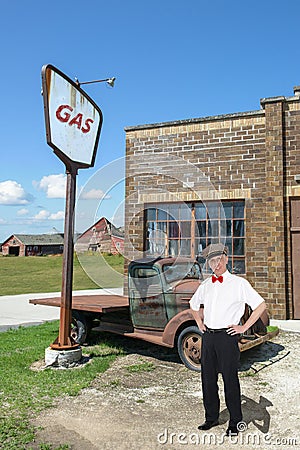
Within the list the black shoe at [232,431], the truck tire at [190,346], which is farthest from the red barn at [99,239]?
the black shoe at [232,431]

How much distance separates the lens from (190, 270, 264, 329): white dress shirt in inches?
162

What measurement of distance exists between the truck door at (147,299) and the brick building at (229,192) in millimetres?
4661

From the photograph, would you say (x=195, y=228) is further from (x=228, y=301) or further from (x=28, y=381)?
(x=228, y=301)

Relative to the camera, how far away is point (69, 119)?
6.70 meters

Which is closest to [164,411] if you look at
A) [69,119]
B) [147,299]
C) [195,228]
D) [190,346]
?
[190,346]

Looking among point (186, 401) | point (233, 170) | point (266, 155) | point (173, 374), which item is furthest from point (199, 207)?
point (186, 401)

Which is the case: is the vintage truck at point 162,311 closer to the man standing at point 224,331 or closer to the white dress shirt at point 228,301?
the man standing at point 224,331

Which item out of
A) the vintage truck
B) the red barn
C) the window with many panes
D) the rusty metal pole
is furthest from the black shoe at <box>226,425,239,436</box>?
the window with many panes

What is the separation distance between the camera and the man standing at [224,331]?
4.07 meters

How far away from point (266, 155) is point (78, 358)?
276 inches

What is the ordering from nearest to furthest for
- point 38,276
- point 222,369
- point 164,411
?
point 222,369 < point 164,411 < point 38,276

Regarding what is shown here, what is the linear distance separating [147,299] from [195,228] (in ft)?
16.6

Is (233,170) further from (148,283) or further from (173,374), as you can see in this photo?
(173,374)

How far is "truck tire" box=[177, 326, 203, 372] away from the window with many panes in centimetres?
522
